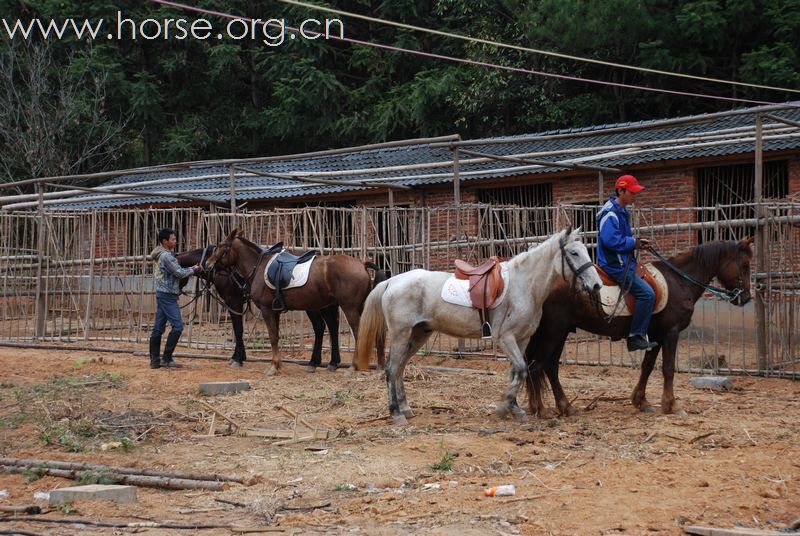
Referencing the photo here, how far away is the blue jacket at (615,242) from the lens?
9945mm

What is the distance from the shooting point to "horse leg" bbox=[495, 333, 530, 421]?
9672mm

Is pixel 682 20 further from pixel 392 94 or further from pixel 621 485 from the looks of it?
pixel 621 485

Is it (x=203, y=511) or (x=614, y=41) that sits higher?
A: (x=614, y=41)

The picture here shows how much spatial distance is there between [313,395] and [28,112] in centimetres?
2230

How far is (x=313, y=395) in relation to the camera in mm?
11945

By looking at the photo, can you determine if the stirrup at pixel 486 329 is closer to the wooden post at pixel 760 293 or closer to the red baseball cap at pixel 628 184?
the red baseball cap at pixel 628 184

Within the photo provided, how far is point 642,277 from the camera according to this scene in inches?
403

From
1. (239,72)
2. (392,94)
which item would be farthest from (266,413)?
(239,72)

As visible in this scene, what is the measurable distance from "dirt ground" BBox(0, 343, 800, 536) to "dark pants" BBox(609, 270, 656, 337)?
94 cm

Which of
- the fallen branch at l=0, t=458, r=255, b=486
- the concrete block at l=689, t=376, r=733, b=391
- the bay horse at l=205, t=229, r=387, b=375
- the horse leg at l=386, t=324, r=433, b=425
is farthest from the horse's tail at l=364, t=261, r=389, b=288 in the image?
the fallen branch at l=0, t=458, r=255, b=486

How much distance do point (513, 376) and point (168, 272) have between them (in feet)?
21.0

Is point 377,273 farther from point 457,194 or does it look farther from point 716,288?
point 716,288

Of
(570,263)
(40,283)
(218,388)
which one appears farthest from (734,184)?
(40,283)

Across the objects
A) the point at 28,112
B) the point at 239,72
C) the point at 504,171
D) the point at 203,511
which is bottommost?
the point at 203,511
